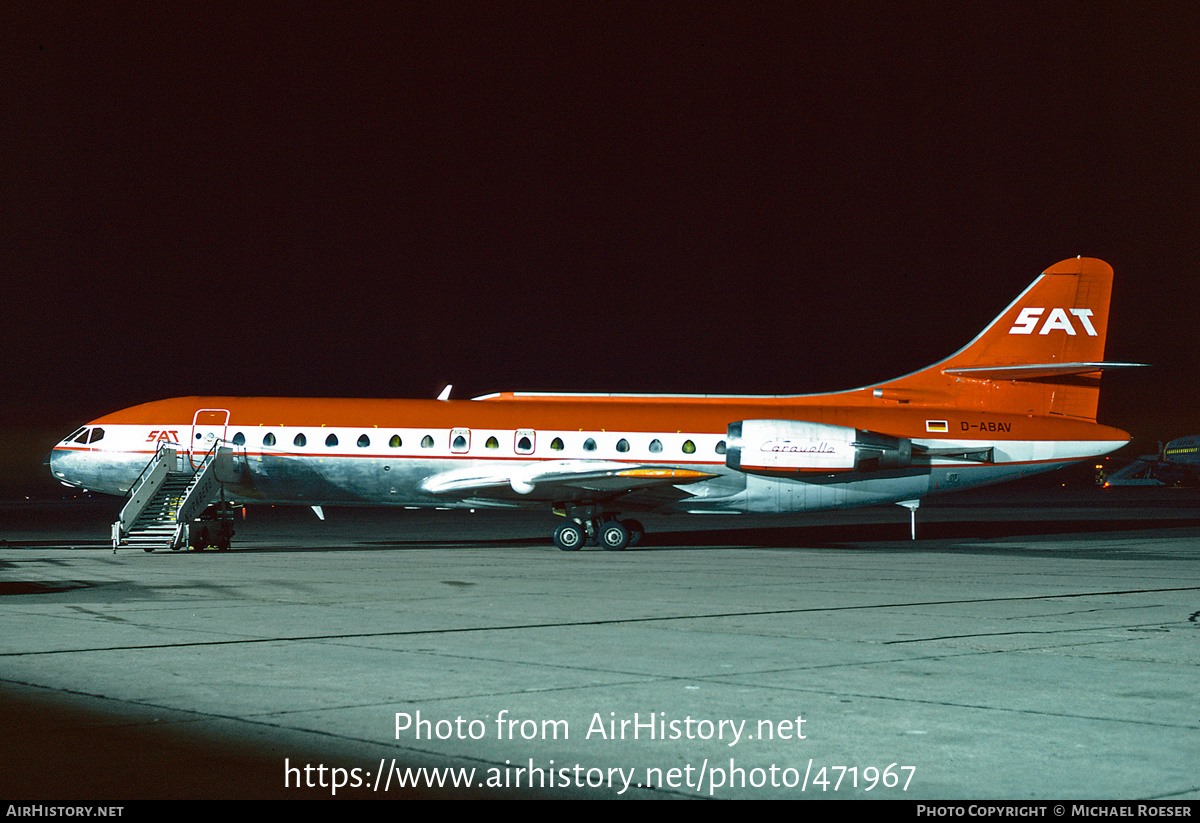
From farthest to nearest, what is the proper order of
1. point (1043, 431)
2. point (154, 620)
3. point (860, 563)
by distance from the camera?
point (1043, 431)
point (860, 563)
point (154, 620)

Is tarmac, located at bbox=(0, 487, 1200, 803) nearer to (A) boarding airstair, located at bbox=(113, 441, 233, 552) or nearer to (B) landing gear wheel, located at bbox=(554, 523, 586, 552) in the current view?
(A) boarding airstair, located at bbox=(113, 441, 233, 552)

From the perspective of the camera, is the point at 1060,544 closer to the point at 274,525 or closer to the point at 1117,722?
the point at 1117,722

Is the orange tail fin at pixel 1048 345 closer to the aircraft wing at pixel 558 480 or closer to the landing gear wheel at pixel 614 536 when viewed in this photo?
the aircraft wing at pixel 558 480

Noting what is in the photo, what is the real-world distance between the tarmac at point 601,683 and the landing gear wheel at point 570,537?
8.66 meters

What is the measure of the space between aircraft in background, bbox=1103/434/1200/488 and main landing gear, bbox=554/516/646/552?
73155mm

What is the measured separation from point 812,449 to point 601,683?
21239mm

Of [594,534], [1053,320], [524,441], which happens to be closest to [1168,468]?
[1053,320]

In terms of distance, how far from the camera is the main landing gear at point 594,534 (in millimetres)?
30734

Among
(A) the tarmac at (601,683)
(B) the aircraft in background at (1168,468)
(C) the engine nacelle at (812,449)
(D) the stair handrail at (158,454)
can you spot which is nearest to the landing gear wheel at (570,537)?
(C) the engine nacelle at (812,449)

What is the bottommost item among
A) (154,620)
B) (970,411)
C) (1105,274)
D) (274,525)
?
(274,525)

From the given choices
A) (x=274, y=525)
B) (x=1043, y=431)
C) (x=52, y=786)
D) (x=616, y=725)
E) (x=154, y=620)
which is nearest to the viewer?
(x=52, y=786)

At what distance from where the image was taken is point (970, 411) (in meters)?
31.9
